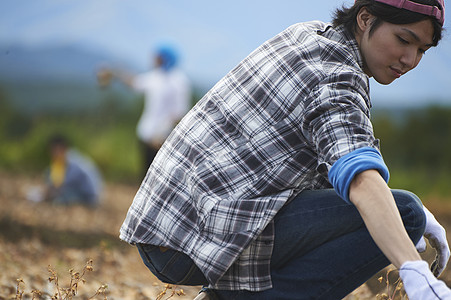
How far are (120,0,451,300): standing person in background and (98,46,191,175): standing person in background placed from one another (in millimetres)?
4802

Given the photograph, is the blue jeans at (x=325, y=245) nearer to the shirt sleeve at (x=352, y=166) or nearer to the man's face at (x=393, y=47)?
the shirt sleeve at (x=352, y=166)

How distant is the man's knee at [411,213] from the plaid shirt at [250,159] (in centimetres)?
24

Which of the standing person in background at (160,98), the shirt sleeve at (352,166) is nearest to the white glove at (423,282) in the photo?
the shirt sleeve at (352,166)

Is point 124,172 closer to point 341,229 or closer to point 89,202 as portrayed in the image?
point 89,202

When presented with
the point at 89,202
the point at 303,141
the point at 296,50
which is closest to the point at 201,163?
the point at 303,141

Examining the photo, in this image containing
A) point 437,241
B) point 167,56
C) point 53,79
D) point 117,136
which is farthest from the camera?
point 53,79

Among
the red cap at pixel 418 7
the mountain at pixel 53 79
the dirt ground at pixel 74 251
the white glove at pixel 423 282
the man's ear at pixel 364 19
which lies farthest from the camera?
the mountain at pixel 53 79

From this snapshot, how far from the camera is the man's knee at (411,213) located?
188cm

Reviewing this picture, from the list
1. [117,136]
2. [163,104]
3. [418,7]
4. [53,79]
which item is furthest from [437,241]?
[53,79]

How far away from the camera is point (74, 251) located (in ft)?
16.4

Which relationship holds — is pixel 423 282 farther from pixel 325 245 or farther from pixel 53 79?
pixel 53 79

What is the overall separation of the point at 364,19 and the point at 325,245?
2.34 feet

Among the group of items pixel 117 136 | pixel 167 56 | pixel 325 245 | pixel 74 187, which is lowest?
pixel 117 136

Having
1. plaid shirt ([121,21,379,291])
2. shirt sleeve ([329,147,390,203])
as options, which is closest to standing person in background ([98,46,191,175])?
plaid shirt ([121,21,379,291])
